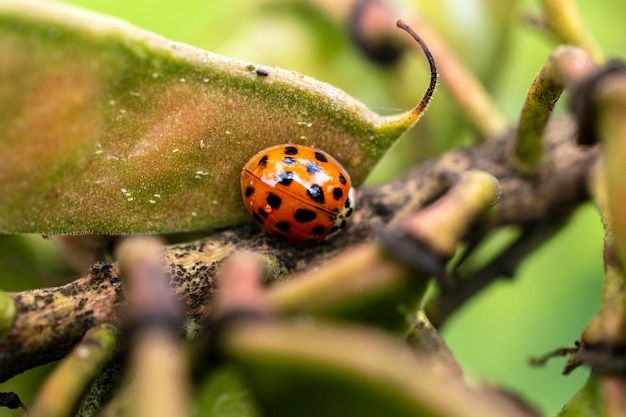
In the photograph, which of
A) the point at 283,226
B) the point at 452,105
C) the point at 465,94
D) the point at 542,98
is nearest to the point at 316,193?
the point at 283,226

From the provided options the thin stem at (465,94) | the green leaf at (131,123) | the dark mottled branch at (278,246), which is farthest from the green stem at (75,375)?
the thin stem at (465,94)

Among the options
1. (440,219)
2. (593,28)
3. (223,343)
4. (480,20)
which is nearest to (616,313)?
(440,219)

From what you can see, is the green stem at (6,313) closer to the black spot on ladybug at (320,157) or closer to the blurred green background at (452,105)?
the blurred green background at (452,105)

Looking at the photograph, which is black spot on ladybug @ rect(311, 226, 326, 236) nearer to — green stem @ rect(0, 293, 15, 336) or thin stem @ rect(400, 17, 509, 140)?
green stem @ rect(0, 293, 15, 336)

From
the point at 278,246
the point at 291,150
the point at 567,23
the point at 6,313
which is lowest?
the point at 6,313

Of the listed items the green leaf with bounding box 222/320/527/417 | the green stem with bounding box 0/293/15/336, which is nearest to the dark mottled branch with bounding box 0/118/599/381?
the green stem with bounding box 0/293/15/336

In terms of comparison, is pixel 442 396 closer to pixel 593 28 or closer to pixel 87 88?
pixel 87 88

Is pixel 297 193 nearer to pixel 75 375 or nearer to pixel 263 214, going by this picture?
pixel 263 214
